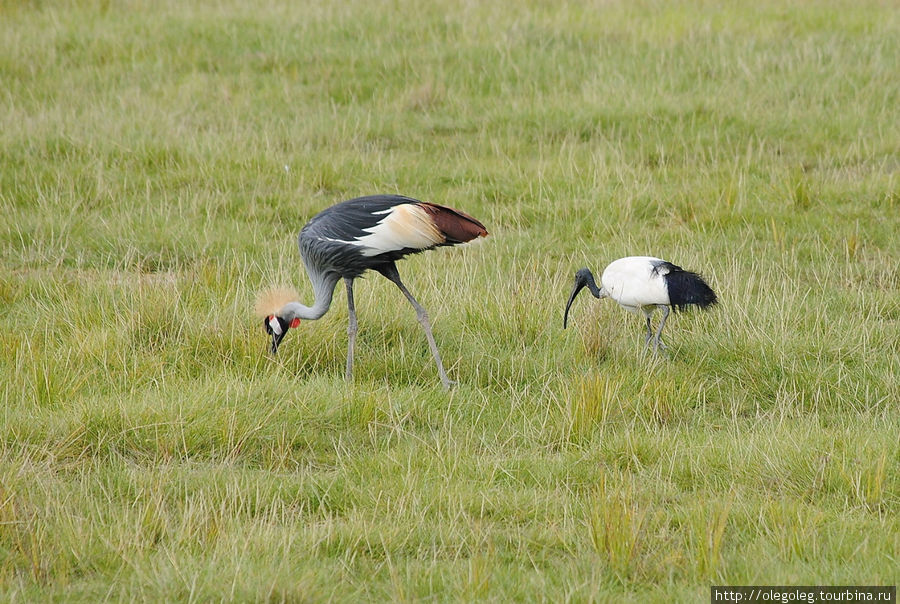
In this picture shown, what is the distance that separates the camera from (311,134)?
411 inches

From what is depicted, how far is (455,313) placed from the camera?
6668 millimetres

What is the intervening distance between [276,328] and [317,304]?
291 millimetres

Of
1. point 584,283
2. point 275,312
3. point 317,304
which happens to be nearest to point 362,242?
point 317,304

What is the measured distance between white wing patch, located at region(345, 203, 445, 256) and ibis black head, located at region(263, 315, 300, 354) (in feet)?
2.04

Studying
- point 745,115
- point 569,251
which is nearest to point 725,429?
point 569,251

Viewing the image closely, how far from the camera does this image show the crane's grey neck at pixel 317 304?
600 centimetres

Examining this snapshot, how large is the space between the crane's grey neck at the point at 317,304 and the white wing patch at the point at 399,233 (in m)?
0.39

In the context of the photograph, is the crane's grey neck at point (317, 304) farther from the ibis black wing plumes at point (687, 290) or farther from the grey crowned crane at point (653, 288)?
the ibis black wing plumes at point (687, 290)

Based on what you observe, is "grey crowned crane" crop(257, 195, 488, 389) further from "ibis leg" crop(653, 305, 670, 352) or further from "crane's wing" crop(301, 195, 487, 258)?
"ibis leg" crop(653, 305, 670, 352)

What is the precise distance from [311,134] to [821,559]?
7.45 m

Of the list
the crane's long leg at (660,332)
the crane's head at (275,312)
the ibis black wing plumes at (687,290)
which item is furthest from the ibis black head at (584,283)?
the crane's head at (275,312)

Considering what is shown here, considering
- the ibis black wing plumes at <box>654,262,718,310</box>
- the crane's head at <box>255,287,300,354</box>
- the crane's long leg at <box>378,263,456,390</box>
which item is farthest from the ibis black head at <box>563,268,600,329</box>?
the crane's head at <box>255,287,300,354</box>

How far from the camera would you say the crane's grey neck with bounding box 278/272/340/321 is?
600 centimetres

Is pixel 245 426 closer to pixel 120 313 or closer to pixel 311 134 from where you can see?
pixel 120 313
